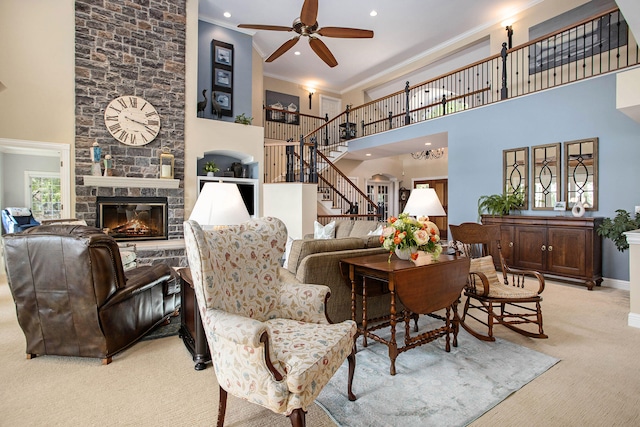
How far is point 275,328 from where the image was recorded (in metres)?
1.73

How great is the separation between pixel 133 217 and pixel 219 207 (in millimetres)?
3730

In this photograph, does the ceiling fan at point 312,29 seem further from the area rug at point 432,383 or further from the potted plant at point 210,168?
the area rug at point 432,383

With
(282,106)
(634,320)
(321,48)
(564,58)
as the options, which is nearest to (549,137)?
(564,58)

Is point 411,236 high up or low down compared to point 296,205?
down

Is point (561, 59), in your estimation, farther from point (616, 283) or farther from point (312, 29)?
point (312, 29)

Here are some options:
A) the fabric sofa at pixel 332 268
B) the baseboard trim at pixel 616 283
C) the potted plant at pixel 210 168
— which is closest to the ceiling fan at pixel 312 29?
the potted plant at pixel 210 168

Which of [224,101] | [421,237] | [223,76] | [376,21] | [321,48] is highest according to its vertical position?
[376,21]

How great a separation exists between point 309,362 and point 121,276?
1.69 metres

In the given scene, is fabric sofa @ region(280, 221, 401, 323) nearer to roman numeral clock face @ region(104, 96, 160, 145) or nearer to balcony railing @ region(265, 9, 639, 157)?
roman numeral clock face @ region(104, 96, 160, 145)

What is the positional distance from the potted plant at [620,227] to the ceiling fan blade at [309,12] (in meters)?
4.55

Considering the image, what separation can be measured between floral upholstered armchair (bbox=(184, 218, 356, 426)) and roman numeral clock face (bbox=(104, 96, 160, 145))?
14.3 feet

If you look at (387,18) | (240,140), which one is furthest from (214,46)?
(387,18)

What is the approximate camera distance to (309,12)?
164 inches

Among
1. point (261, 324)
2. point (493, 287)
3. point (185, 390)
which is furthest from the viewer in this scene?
point (493, 287)
